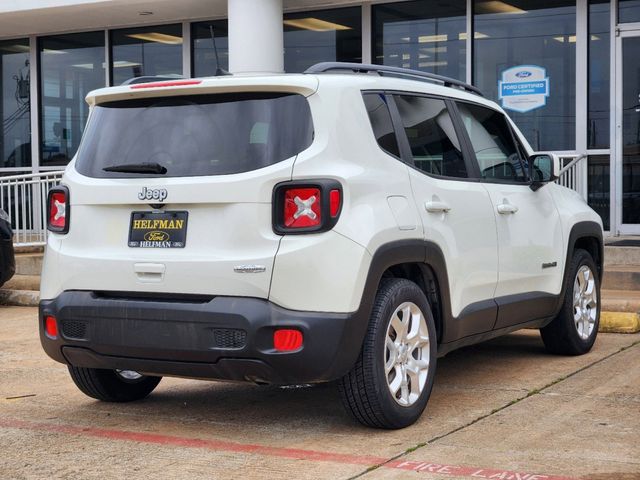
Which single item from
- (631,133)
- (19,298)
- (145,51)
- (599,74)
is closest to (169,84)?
(19,298)

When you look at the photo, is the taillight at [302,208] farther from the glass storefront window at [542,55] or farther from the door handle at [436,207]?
the glass storefront window at [542,55]

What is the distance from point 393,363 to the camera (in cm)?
507

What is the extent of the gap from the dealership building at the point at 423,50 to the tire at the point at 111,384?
6.76 m

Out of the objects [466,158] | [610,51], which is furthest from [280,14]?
[466,158]

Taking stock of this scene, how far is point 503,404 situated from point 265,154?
1.99m

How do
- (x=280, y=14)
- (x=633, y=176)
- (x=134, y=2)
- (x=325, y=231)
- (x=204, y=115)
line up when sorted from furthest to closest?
(x=134, y=2), (x=280, y=14), (x=633, y=176), (x=204, y=115), (x=325, y=231)

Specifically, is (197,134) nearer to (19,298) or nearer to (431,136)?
(431,136)

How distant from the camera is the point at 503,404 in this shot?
5652mm

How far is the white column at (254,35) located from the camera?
44.2ft

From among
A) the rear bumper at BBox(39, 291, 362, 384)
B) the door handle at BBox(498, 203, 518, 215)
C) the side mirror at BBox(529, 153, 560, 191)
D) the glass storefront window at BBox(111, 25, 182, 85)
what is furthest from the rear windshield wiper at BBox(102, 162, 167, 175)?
the glass storefront window at BBox(111, 25, 182, 85)

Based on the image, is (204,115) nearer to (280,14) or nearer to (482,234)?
(482,234)

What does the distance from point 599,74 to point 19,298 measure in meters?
7.61

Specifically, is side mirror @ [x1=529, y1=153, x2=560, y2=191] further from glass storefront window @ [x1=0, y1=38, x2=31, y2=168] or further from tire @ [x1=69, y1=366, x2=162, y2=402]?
glass storefront window @ [x1=0, y1=38, x2=31, y2=168]

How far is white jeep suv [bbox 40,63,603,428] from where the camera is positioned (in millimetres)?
4676
